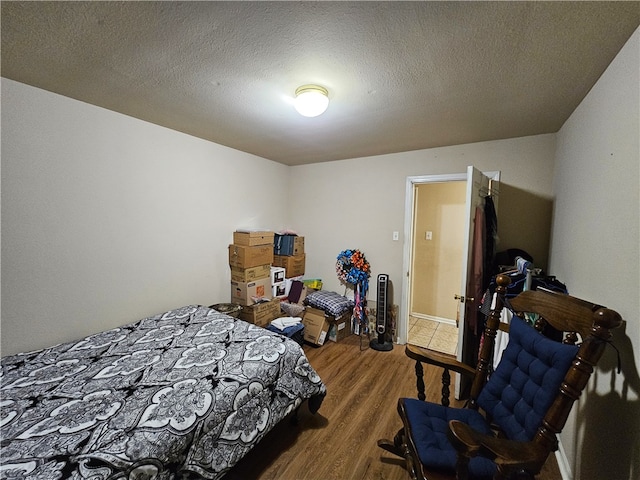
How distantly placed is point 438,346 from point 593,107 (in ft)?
9.10

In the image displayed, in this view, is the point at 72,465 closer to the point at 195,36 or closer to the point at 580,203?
the point at 195,36

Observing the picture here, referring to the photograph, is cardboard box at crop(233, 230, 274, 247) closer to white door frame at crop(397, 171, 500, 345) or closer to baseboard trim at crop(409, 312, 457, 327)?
white door frame at crop(397, 171, 500, 345)

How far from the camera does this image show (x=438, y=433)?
1306mm

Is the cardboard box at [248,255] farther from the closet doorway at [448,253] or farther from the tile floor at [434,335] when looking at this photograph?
the tile floor at [434,335]

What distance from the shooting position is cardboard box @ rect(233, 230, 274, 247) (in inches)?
125

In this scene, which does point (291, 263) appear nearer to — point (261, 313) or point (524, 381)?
point (261, 313)

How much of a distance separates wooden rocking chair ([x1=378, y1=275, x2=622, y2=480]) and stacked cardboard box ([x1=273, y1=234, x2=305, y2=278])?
2.44 metres

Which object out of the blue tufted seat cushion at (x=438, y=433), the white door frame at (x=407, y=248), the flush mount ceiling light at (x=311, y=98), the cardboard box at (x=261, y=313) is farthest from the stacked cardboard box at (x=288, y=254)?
the blue tufted seat cushion at (x=438, y=433)

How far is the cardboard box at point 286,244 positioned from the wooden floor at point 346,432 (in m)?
1.60

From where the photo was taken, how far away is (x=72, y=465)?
1011mm

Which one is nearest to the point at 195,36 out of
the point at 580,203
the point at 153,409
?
the point at 153,409

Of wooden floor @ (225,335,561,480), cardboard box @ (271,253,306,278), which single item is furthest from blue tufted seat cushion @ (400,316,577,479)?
cardboard box @ (271,253,306,278)

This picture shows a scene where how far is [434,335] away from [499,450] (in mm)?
2878

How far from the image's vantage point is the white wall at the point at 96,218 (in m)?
1.79
